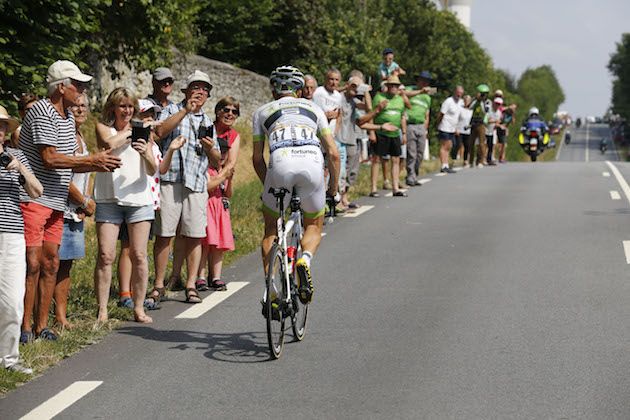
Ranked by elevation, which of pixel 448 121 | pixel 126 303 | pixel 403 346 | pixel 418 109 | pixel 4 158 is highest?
pixel 4 158

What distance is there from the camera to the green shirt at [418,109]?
854 inches

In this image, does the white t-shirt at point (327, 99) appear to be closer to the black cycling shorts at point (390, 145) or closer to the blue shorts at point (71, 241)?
the black cycling shorts at point (390, 145)

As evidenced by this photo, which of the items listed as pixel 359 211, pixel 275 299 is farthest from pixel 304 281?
pixel 359 211

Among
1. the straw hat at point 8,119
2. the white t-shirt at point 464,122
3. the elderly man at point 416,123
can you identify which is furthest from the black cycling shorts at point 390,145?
the straw hat at point 8,119

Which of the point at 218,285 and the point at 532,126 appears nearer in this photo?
the point at 218,285

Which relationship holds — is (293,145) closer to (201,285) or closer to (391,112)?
(201,285)

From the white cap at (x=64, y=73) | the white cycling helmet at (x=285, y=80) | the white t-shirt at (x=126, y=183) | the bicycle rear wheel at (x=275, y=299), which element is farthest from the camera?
the white t-shirt at (x=126, y=183)

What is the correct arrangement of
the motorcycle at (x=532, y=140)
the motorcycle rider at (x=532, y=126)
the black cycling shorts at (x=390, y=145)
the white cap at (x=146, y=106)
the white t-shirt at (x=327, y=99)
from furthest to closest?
the motorcycle rider at (x=532, y=126) < the motorcycle at (x=532, y=140) < the black cycling shorts at (x=390, y=145) < the white t-shirt at (x=327, y=99) < the white cap at (x=146, y=106)

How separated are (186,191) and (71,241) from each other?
1496 millimetres

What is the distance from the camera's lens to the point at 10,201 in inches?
294

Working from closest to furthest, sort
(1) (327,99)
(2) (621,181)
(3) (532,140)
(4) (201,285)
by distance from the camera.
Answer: (4) (201,285)
(1) (327,99)
(2) (621,181)
(3) (532,140)

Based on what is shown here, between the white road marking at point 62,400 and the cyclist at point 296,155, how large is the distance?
5.20 feet

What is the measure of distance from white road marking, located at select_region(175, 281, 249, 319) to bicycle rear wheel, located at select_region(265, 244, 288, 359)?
5.44 feet

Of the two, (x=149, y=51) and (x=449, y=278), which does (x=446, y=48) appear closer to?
(x=149, y=51)
